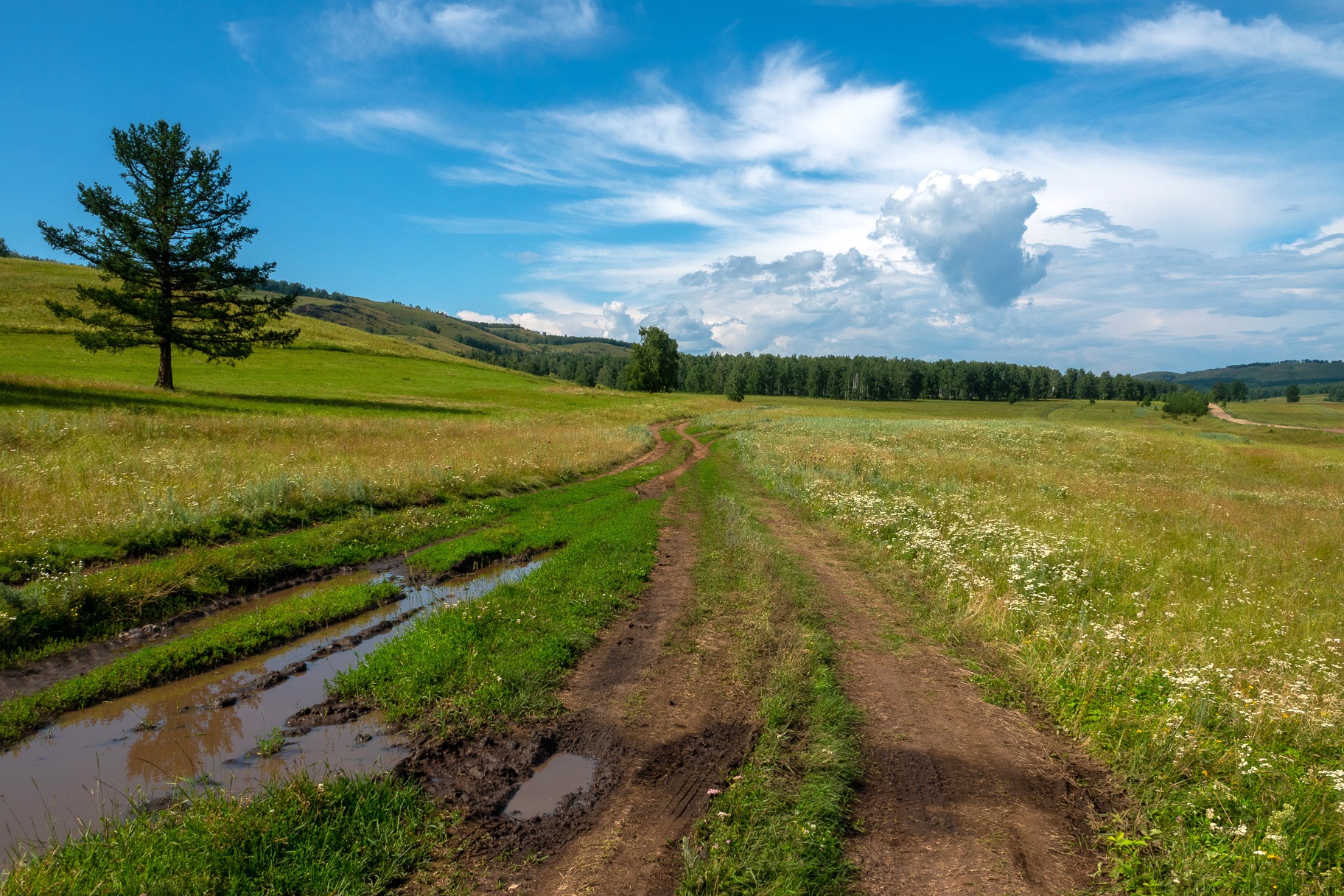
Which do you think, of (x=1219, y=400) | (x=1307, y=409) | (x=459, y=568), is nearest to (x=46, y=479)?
(x=459, y=568)

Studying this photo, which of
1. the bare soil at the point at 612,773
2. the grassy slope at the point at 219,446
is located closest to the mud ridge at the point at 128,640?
the grassy slope at the point at 219,446

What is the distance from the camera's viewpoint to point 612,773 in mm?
5875

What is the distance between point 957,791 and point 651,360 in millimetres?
103413

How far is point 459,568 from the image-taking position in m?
12.7

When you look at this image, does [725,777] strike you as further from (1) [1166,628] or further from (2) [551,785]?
(1) [1166,628]

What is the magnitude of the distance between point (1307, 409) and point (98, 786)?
169 meters

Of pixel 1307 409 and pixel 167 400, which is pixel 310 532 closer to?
pixel 167 400

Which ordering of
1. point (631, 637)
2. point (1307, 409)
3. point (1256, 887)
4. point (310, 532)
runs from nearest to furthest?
1. point (1256, 887)
2. point (631, 637)
3. point (310, 532)
4. point (1307, 409)

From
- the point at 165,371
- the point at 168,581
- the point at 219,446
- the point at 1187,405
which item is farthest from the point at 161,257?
the point at 1187,405

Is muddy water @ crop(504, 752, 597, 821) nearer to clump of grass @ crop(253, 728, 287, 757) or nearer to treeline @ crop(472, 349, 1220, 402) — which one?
clump of grass @ crop(253, 728, 287, 757)

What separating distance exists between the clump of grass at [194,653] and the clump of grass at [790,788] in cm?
687

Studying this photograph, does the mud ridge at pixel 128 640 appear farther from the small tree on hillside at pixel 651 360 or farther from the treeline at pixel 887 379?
the treeline at pixel 887 379

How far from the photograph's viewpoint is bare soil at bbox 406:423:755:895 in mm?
4602

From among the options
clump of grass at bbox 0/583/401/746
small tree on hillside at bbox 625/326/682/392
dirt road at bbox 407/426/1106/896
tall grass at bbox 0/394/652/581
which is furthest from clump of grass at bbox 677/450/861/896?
small tree on hillside at bbox 625/326/682/392
